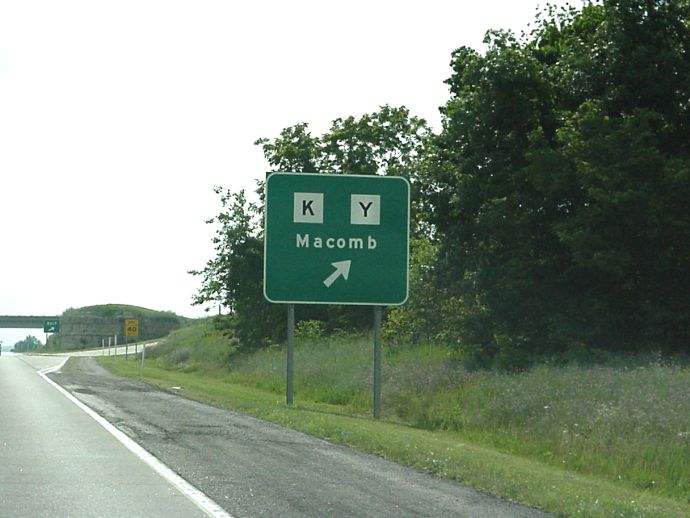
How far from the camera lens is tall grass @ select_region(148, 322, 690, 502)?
14.4 metres

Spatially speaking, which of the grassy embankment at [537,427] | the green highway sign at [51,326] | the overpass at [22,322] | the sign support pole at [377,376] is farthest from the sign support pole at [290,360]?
the overpass at [22,322]

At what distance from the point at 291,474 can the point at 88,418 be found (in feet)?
28.6

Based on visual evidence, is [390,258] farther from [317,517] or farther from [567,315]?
[317,517]

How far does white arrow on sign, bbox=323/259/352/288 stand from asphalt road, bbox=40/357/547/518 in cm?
538

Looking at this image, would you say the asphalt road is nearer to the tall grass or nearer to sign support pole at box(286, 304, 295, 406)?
the tall grass

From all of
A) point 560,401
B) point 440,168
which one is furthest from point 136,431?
point 440,168

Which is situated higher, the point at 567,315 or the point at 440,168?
the point at 440,168

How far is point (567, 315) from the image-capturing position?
26578mm

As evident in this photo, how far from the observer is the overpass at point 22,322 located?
14350 centimetres

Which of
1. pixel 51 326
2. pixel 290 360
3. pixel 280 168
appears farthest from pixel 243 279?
pixel 51 326

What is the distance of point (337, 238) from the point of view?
2477cm

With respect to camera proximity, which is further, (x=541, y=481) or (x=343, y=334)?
(x=343, y=334)

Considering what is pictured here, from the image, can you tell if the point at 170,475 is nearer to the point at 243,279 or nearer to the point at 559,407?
the point at 559,407

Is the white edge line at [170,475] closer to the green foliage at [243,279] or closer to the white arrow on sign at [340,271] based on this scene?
the white arrow on sign at [340,271]
